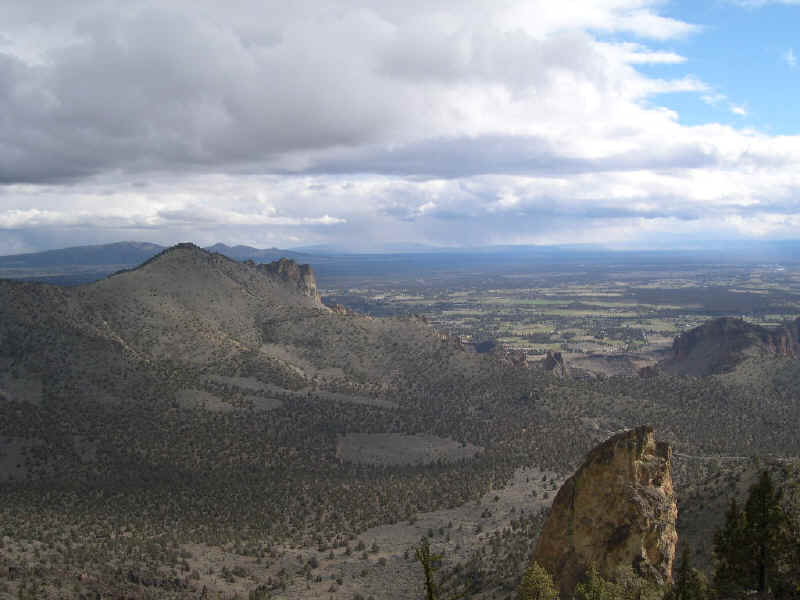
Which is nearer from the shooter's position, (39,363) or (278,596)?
(278,596)

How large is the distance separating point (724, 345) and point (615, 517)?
→ 12972 cm

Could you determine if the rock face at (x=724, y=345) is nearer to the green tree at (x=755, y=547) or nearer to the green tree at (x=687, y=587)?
the green tree at (x=755, y=547)

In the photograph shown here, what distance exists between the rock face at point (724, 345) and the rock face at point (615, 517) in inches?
4239

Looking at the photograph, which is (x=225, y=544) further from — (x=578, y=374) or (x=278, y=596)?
(x=578, y=374)

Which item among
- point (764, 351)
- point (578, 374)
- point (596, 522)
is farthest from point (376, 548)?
point (764, 351)

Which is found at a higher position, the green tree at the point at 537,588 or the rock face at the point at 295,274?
the rock face at the point at 295,274

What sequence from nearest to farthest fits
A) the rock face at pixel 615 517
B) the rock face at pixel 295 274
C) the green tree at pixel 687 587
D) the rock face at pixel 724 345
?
the green tree at pixel 687 587 → the rock face at pixel 615 517 → the rock face at pixel 724 345 → the rock face at pixel 295 274

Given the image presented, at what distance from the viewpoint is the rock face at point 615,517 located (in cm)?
3212

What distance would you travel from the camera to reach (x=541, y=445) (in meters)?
78.2

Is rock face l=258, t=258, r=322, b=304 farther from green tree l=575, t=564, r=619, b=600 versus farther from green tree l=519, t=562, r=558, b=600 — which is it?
green tree l=575, t=564, r=619, b=600

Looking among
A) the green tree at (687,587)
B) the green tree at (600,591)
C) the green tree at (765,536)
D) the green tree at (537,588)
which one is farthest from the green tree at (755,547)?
the green tree at (537,588)

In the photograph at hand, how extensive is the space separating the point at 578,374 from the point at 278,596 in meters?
106

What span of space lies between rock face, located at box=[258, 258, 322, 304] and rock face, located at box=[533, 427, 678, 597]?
136m

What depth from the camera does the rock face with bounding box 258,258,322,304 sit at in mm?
166688
